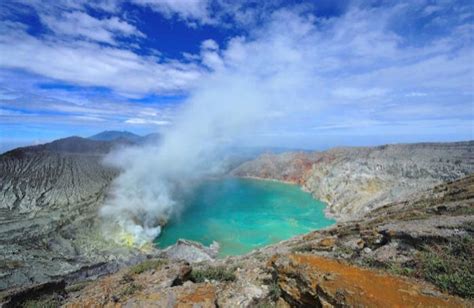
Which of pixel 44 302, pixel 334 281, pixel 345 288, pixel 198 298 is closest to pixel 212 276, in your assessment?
pixel 198 298

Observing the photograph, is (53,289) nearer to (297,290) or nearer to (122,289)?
(122,289)

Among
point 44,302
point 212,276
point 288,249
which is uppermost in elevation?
point 44,302

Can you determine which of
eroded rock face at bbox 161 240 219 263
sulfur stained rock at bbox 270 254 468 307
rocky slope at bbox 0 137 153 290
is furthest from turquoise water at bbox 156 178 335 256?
sulfur stained rock at bbox 270 254 468 307

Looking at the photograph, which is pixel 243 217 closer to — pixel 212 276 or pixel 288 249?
pixel 288 249

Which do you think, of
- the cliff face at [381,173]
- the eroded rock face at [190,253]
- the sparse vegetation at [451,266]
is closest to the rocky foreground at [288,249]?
the sparse vegetation at [451,266]

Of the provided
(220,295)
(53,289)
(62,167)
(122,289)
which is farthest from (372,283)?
(62,167)

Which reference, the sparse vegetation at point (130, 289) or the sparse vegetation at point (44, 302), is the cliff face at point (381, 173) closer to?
the sparse vegetation at point (130, 289)
